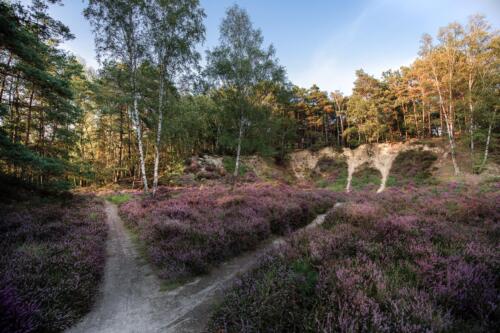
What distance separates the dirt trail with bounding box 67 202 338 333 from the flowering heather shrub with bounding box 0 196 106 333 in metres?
0.30

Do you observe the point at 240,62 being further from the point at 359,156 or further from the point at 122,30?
the point at 359,156

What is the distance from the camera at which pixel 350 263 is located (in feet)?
11.6

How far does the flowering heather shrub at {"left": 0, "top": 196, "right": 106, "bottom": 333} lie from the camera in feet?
8.65

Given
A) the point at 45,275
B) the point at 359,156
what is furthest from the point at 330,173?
the point at 45,275

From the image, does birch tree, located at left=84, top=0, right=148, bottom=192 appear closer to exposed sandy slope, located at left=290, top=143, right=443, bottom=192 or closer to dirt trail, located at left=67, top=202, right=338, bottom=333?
dirt trail, located at left=67, top=202, right=338, bottom=333

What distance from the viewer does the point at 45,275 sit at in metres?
3.71

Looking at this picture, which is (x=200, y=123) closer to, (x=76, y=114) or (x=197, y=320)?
(x=76, y=114)

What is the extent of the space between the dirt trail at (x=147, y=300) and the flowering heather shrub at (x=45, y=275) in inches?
11.7

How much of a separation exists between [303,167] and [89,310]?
120 feet

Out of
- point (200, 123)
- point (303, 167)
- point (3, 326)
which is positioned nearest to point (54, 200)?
point (3, 326)

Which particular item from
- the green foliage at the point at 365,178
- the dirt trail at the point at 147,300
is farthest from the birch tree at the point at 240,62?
the green foliage at the point at 365,178

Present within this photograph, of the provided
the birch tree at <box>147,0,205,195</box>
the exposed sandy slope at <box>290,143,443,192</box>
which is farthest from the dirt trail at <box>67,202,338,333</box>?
the exposed sandy slope at <box>290,143,443,192</box>

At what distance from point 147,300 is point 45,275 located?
6.43 ft

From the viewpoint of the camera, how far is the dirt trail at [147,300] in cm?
322
